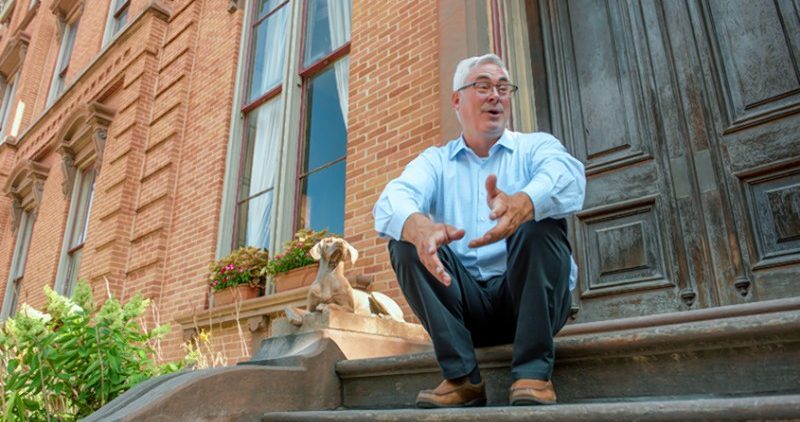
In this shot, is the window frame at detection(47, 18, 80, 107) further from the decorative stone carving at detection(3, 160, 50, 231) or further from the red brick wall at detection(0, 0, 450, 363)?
the red brick wall at detection(0, 0, 450, 363)

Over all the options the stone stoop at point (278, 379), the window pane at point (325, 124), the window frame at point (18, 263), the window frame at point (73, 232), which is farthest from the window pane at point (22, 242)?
the stone stoop at point (278, 379)

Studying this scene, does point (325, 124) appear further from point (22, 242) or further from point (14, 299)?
point (22, 242)

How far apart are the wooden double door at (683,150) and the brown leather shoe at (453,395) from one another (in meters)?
1.76

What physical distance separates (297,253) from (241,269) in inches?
37.4

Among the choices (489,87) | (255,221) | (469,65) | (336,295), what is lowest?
(336,295)

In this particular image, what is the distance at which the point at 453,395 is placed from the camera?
1.92 m

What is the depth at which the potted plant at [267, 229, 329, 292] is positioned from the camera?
501 centimetres

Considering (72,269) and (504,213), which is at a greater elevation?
(72,269)

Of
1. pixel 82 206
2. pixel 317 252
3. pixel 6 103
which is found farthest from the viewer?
pixel 6 103

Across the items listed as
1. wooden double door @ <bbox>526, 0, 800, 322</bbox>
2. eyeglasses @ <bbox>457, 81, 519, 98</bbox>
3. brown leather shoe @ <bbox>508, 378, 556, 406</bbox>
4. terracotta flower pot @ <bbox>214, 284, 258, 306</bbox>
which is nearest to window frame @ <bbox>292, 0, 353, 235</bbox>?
terracotta flower pot @ <bbox>214, 284, 258, 306</bbox>

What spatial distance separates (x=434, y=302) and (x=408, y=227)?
0.90ft

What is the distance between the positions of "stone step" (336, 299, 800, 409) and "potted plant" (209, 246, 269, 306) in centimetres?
364

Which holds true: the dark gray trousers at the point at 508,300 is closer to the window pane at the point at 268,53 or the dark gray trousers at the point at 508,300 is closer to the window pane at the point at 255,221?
the window pane at the point at 255,221

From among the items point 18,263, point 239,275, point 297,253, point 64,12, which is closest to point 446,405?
point 297,253
